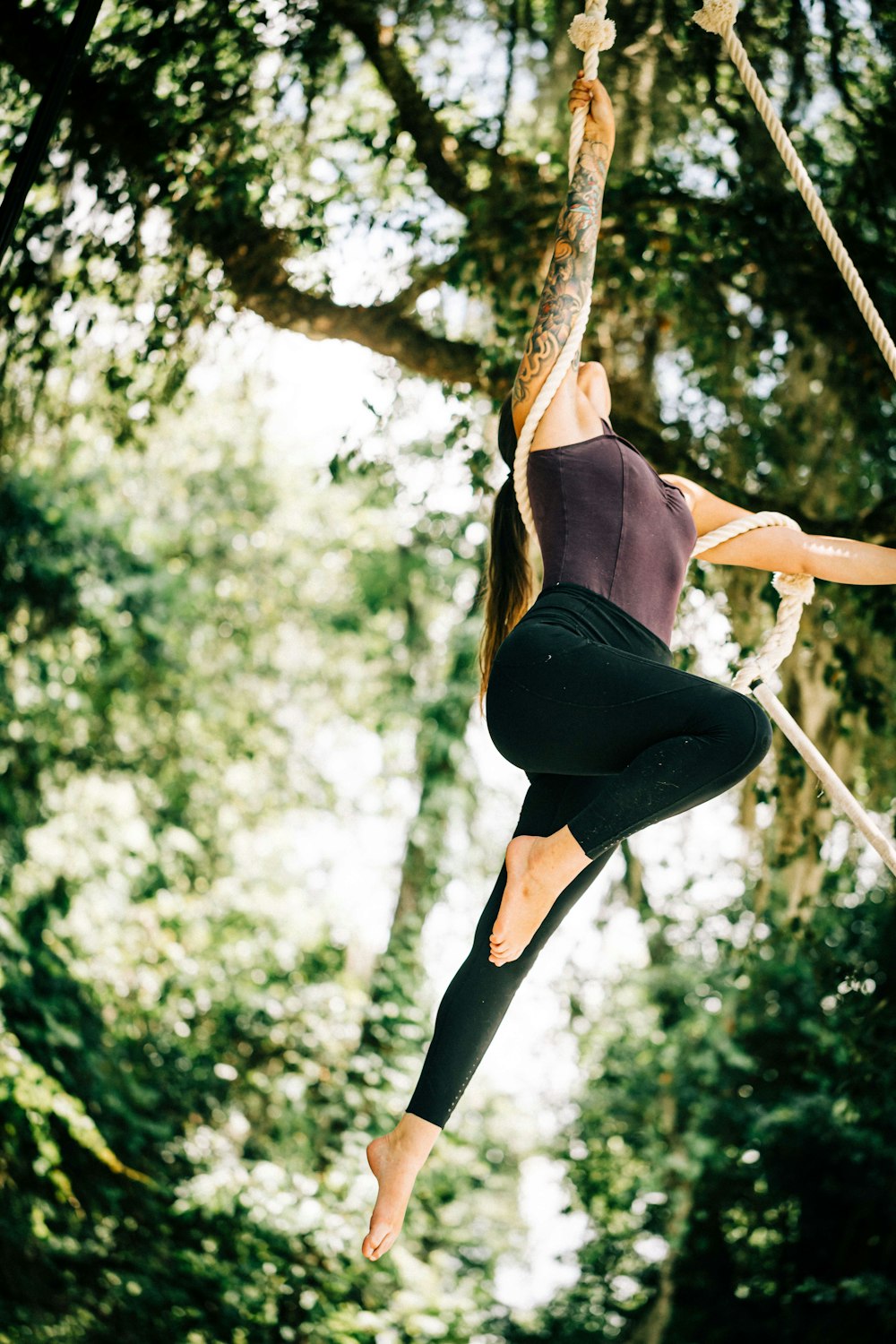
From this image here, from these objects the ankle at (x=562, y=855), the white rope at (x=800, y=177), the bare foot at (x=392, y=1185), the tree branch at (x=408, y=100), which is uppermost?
the tree branch at (x=408, y=100)

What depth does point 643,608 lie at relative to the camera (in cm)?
156

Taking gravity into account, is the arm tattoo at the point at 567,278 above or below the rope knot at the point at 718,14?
below

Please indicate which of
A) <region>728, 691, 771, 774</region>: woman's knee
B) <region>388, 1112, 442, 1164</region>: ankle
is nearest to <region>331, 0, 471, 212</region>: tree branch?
<region>728, 691, 771, 774</region>: woman's knee

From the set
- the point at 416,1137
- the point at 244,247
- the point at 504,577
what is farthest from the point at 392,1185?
the point at 244,247

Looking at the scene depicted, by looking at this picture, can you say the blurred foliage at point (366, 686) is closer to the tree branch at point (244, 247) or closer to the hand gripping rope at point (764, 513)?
the tree branch at point (244, 247)

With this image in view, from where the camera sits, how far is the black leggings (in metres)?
1.35

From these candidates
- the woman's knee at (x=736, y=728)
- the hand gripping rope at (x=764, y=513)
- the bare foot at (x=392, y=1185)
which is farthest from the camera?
the hand gripping rope at (x=764, y=513)

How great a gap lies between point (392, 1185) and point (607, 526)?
34.1 inches

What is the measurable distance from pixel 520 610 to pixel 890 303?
6.04 feet

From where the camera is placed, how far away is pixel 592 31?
178cm

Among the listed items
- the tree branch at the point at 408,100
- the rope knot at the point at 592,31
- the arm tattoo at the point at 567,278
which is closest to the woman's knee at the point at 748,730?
the arm tattoo at the point at 567,278

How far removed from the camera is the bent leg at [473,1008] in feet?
4.90

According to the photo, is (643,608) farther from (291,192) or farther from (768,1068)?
(768,1068)

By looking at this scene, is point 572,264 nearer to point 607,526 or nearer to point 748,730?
point 607,526
